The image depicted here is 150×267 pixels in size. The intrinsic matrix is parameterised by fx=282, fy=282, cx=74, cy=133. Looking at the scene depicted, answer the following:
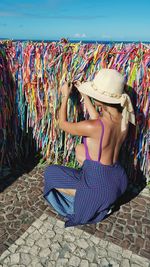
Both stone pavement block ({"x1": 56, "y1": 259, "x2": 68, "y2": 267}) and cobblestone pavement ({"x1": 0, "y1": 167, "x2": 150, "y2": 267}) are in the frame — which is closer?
stone pavement block ({"x1": 56, "y1": 259, "x2": 68, "y2": 267})

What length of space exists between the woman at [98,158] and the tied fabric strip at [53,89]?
204 millimetres

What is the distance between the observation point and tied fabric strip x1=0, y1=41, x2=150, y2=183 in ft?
12.2

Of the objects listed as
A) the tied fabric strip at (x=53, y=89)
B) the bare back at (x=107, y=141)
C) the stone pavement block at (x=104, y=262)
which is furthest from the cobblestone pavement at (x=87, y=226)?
the bare back at (x=107, y=141)

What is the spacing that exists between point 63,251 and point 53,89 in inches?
88.4

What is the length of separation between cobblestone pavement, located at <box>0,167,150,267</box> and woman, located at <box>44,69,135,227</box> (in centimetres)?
17

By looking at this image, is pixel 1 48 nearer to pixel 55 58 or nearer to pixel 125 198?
pixel 55 58

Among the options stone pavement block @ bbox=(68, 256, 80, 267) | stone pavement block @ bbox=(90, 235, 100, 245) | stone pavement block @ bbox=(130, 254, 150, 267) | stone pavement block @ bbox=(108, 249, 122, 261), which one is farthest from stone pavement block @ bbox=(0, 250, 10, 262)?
stone pavement block @ bbox=(130, 254, 150, 267)

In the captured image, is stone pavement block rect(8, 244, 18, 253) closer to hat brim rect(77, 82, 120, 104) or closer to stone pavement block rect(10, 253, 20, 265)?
stone pavement block rect(10, 253, 20, 265)

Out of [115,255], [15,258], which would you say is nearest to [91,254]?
[115,255]

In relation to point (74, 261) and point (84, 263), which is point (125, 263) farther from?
point (74, 261)

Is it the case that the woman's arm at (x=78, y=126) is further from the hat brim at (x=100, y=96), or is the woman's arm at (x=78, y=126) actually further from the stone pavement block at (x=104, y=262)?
the stone pavement block at (x=104, y=262)

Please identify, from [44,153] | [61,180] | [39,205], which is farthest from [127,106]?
[44,153]

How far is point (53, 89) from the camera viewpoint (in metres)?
4.17

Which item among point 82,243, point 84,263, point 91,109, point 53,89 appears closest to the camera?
point 84,263
